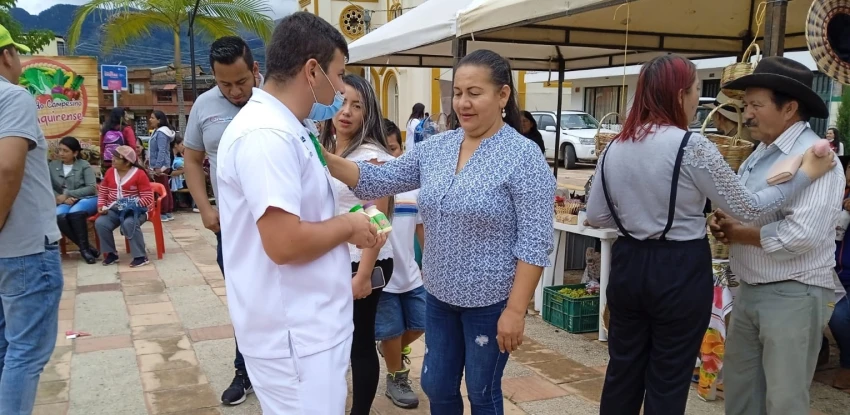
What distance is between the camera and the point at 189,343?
4477mm

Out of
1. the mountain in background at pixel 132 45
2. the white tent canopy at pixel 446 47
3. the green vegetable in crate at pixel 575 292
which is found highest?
the mountain in background at pixel 132 45

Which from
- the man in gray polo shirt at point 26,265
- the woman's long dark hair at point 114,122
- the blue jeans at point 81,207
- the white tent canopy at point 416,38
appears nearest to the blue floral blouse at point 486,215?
the man in gray polo shirt at point 26,265

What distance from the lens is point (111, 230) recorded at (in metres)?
7.01

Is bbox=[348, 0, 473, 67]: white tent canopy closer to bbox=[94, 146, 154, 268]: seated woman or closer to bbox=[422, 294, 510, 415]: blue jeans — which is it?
bbox=[94, 146, 154, 268]: seated woman

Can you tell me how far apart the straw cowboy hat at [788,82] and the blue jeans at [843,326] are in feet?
5.82

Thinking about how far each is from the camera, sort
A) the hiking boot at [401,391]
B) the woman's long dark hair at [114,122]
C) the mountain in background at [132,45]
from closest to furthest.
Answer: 1. the hiking boot at [401,391]
2. the woman's long dark hair at [114,122]
3. the mountain in background at [132,45]

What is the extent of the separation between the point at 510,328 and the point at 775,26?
1954 millimetres

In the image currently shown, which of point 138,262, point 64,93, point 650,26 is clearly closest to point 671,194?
point 650,26

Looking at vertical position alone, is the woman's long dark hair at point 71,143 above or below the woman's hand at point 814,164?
below

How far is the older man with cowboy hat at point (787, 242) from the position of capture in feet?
7.55

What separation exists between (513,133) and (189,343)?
330cm

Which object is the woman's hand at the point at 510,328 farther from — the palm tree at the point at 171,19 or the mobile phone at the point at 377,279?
the palm tree at the point at 171,19

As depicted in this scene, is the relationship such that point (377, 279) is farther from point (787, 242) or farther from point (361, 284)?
point (787, 242)

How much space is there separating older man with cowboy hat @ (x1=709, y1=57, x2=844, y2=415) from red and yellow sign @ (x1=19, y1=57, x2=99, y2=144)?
8.43 m
